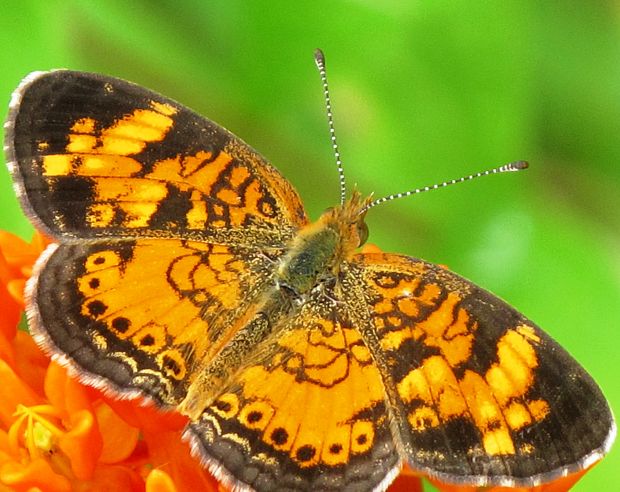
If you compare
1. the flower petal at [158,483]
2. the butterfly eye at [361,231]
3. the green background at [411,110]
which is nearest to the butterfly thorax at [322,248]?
the butterfly eye at [361,231]

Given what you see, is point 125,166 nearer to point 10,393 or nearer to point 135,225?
point 135,225

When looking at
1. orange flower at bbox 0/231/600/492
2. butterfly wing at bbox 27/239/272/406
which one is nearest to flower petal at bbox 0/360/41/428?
orange flower at bbox 0/231/600/492

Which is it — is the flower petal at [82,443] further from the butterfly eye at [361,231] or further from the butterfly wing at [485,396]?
the butterfly eye at [361,231]

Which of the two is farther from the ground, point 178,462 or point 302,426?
point 302,426

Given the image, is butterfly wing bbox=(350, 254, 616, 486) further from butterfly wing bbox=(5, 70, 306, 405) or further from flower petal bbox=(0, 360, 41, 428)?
flower petal bbox=(0, 360, 41, 428)

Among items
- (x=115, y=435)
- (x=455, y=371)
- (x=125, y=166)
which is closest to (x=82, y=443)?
(x=115, y=435)

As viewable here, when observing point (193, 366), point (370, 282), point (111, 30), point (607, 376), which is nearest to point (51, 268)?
point (193, 366)

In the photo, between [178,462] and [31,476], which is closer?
[31,476]
